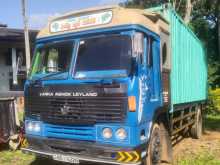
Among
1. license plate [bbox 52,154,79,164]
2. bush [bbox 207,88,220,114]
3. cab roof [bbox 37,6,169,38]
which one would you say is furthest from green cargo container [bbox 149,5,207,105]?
bush [bbox 207,88,220,114]

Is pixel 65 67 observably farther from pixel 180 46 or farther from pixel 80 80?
pixel 180 46

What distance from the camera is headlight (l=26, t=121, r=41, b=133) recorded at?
6.40 meters

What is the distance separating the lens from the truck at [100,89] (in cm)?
564

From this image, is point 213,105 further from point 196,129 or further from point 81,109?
point 81,109

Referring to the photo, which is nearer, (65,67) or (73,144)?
(73,144)

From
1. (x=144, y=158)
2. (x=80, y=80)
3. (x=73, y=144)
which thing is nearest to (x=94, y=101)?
(x=80, y=80)

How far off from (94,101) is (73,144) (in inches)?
32.3

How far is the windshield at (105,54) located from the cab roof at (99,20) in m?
0.25

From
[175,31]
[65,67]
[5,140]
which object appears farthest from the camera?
[5,140]

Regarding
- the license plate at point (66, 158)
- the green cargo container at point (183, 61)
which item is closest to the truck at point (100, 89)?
the license plate at point (66, 158)

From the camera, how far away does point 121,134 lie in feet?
18.5

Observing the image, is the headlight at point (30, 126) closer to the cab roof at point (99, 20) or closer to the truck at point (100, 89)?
the truck at point (100, 89)

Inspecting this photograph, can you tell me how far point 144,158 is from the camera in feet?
19.7

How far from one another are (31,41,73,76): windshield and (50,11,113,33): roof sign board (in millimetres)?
293
